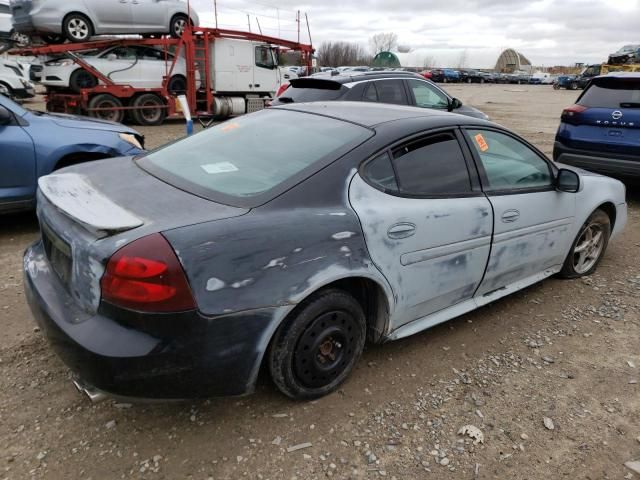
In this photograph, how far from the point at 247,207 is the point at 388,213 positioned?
2.40 ft

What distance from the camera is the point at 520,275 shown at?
3.52 meters

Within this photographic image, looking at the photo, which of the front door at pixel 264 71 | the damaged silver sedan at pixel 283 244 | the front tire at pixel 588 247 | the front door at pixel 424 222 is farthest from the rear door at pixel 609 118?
the front door at pixel 264 71

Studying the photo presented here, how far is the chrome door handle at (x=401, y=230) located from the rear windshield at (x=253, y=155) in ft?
1.53

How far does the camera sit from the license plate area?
2.23m

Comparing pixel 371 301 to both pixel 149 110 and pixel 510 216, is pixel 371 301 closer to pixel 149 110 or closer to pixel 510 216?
pixel 510 216

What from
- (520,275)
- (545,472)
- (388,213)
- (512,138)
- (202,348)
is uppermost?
(512,138)

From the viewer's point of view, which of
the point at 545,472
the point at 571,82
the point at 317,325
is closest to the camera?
the point at 545,472

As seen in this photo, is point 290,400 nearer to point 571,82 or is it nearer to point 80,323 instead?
point 80,323

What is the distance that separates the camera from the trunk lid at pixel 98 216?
203cm

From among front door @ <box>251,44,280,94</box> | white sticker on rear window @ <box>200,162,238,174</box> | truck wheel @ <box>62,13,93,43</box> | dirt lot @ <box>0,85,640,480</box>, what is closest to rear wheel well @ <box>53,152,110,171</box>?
dirt lot @ <box>0,85,640,480</box>

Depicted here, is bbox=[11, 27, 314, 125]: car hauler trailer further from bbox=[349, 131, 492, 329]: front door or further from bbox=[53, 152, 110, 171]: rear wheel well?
bbox=[349, 131, 492, 329]: front door

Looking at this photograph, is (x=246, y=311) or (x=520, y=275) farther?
(x=520, y=275)

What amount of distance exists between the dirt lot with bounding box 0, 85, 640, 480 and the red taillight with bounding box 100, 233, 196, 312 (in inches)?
30.3

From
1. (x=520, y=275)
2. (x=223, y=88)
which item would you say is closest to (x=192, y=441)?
(x=520, y=275)
